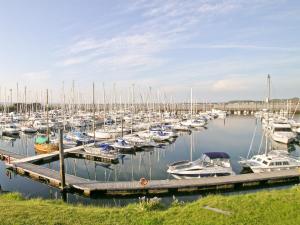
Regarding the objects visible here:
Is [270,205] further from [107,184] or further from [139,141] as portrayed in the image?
[139,141]

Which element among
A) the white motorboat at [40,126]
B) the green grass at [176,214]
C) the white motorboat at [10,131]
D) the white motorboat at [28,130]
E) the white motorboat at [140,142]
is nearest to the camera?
the green grass at [176,214]

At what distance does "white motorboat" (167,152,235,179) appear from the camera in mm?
28516

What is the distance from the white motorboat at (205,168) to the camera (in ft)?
93.6

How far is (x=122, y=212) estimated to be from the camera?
12.9m

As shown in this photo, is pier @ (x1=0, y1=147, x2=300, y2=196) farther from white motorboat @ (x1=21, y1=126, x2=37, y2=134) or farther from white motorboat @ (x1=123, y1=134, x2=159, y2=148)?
white motorboat @ (x1=21, y1=126, x2=37, y2=134)

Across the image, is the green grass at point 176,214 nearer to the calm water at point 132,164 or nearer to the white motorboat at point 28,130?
the calm water at point 132,164

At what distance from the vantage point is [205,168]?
1129 inches

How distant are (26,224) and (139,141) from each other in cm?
3649

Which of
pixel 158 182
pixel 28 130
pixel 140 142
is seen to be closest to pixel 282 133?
pixel 140 142

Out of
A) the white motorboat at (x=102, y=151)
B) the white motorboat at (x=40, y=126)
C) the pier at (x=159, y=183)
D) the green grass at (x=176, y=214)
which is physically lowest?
the pier at (x=159, y=183)

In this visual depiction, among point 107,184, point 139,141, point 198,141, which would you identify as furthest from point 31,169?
point 198,141

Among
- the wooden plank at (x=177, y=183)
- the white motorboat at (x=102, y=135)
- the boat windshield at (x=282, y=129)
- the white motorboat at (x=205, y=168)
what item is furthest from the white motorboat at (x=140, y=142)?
the boat windshield at (x=282, y=129)

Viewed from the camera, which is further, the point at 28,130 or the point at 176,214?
the point at 28,130

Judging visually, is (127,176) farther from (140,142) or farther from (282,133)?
(282,133)
